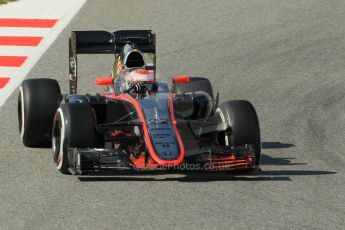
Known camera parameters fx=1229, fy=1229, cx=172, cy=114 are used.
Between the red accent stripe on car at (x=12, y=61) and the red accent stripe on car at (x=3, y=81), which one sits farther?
the red accent stripe on car at (x=12, y=61)

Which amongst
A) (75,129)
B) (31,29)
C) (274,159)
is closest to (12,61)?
(31,29)

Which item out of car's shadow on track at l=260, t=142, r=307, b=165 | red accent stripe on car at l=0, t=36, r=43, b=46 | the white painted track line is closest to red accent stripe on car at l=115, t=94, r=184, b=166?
car's shadow on track at l=260, t=142, r=307, b=165

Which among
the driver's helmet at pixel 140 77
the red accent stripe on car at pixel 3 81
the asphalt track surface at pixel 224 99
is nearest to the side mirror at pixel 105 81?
the driver's helmet at pixel 140 77

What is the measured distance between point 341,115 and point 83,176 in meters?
4.98

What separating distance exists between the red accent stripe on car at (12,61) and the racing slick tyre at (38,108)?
5268mm

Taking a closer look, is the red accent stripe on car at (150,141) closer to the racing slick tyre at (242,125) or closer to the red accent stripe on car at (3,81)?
the racing slick tyre at (242,125)

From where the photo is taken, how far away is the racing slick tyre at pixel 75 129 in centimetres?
1341

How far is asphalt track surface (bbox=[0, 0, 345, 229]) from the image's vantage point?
12.0 meters

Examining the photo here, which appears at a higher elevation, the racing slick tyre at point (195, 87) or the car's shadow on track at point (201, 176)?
the racing slick tyre at point (195, 87)

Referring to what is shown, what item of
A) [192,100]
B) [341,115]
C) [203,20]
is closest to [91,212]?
[192,100]

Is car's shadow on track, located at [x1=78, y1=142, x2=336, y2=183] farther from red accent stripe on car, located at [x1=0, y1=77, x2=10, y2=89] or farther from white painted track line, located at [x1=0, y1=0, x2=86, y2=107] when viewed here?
red accent stripe on car, located at [x1=0, y1=77, x2=10, y2=89]

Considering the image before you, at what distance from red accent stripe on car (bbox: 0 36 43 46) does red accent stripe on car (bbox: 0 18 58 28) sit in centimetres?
72

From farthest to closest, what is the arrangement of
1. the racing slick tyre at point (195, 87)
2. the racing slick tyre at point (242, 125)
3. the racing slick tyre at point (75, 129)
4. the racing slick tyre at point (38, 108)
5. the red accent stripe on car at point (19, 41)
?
1. the red accent stripe on car at point (19, 41)
2. the racing slick tyre at point (195, 87)
3. the racing slick tyre at point (38, 108)
4. the racing slick tyre at point (242, 125)
5. the racing slick tyre at point (75, 129)

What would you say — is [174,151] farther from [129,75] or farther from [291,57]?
[291,57]
